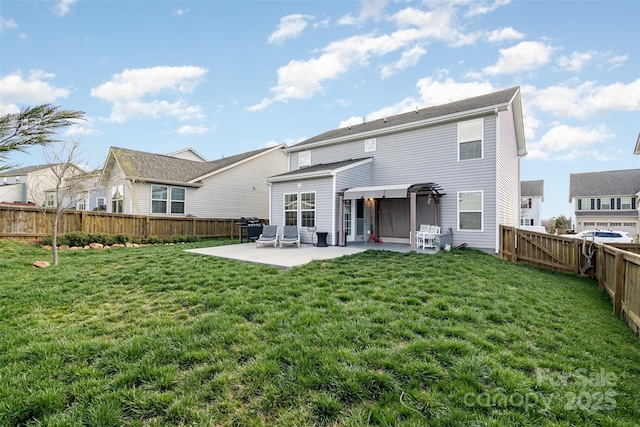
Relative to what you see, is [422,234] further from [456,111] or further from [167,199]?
[167,199]

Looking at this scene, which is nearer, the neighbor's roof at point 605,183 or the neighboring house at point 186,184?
the neighboring house at point 186,184

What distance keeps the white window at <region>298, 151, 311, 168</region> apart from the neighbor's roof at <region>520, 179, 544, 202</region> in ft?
102

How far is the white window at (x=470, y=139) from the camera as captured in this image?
10.8 meters

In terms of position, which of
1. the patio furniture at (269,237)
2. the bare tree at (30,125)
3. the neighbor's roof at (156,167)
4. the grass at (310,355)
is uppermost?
the neighbor's roof at (156,167)

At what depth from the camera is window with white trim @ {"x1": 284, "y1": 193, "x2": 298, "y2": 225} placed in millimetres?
13180

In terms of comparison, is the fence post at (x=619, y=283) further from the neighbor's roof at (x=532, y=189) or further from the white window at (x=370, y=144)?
the neighbor's roof at (x=532, y=189)

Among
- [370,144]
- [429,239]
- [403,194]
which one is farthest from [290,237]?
[370,144]

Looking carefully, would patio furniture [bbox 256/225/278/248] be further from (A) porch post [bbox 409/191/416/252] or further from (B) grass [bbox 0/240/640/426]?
(B) grass [bbox 0/240/640/426]

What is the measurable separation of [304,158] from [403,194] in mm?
7250

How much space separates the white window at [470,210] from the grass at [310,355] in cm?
533

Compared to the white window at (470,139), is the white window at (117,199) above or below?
below

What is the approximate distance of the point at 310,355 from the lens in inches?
112

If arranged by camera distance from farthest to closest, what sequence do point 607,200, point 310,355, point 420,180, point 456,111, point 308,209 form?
point 607,200 → point 308,209 → point 420,180 → point 456,111 → point 310,355

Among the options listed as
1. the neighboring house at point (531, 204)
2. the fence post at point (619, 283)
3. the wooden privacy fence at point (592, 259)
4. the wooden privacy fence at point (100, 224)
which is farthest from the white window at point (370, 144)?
the neighboring house at point (531, 204)
